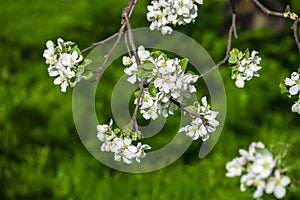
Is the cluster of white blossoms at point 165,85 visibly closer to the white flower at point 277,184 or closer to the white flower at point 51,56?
the white flower at point 51,56

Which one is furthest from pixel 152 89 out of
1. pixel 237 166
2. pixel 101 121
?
pixel 101 121

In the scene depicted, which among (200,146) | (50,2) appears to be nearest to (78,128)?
(200,146)

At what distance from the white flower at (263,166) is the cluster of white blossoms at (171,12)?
0.73 metres

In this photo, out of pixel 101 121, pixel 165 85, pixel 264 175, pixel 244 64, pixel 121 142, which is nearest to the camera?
pixel 264 175

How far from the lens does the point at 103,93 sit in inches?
175

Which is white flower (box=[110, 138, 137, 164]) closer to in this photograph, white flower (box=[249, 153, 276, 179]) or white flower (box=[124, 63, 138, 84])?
white flower (box=[124, 63, 138, 84])

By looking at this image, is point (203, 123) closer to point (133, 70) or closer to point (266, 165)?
point (133, 70)

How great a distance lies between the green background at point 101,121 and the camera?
3.20 m

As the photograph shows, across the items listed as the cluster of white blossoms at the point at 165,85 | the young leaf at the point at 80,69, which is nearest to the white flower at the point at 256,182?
the cluster of white blossoms at the point at 165,85

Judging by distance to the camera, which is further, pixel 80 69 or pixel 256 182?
pixel 80 69

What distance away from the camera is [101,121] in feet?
12.9

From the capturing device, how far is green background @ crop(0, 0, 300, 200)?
126 inches

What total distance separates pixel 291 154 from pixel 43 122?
5.66 feet

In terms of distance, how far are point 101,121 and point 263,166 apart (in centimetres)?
272
